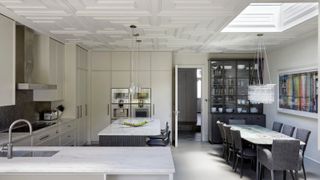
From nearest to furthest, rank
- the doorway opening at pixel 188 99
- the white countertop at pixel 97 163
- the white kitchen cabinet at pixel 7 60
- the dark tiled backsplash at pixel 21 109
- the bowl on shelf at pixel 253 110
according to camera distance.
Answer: the white countertop at pixel 97 163, the white kitchen cabinet at pixel 7 60, the dark tiled backsplash at pixel 21 109, the bowl on shelf at pixel 253 110, the doorway opening at pixel 188 99

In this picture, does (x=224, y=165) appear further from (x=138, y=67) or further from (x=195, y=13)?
(x=138, y=67)

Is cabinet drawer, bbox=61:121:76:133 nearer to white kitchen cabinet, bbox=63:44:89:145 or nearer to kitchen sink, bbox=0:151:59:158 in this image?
white kitchen cabinet, bbox=63:44:89:145

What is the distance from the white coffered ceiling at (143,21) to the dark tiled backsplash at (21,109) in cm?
130

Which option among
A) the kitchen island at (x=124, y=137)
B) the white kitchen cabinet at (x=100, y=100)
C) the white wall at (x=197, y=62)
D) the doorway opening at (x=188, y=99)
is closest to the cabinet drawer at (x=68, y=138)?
the white kitchen cabinet at (x=100, y=100)

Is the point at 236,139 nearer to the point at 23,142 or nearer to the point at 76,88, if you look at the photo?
the point at 23,142

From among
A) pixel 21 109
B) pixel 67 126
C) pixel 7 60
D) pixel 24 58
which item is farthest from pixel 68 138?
pixel 7 60

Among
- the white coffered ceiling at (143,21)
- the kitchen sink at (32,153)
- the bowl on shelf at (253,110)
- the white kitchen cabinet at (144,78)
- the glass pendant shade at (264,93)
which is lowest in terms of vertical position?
the kitchen sink at (32,153)

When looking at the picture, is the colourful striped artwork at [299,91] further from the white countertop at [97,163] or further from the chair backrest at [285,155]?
the white countertop at [97,163]

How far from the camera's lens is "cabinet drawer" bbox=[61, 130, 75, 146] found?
5.89 metres

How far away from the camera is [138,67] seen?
8023 millimetres

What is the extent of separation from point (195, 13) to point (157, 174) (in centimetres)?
245

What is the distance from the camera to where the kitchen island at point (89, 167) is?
2.32m

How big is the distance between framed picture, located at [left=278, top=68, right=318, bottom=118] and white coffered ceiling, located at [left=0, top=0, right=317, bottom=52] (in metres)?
0.82

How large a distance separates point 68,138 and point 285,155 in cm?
433
